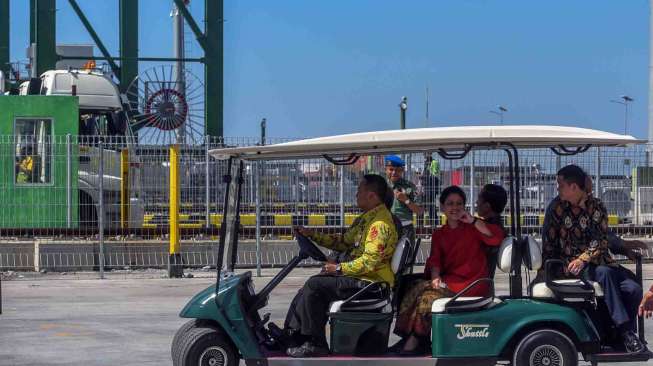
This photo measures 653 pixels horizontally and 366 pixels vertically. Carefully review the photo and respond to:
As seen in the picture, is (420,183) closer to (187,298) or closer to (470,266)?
(187,298)

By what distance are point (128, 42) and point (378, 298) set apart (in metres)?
25.9

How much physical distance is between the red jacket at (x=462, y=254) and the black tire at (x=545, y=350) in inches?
18.3

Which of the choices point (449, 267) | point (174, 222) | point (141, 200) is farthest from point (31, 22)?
point (449, 267)

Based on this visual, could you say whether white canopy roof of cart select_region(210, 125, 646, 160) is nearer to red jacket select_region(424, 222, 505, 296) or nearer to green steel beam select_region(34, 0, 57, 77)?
red jacket select_region(424, 222, 505, 296)

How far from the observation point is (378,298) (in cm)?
795

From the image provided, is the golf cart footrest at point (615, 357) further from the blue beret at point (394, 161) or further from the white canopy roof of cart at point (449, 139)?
the blue beret at point (394, 161)

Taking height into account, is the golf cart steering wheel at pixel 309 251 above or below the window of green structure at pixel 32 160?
below

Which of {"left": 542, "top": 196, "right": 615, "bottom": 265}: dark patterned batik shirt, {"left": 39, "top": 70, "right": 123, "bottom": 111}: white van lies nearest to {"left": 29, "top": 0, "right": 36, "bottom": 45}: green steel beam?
{"left": 39, "top": 70, "right": 123, "bottom": 111}: white van

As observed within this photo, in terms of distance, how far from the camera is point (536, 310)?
25.8 feet

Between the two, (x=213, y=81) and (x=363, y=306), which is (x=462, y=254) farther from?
(x=213, y=81)

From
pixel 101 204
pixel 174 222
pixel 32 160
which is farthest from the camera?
pixel 32 160

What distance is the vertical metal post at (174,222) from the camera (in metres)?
16.8

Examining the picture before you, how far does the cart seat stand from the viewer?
7.86m

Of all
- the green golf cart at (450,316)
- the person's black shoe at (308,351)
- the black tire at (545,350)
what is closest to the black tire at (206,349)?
the green golf cart at (450,316)
